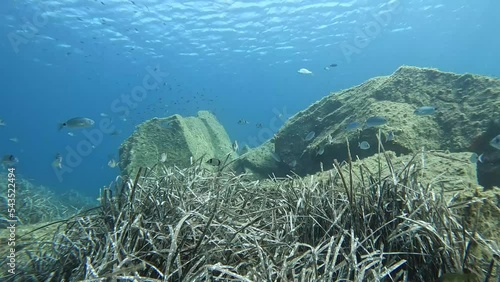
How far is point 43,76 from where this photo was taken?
193ft

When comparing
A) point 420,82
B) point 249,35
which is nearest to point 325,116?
point 420,82

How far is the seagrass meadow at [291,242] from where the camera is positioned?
175 cm

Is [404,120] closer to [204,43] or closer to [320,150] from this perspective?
[320,150]

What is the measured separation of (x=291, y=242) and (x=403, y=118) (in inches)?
225

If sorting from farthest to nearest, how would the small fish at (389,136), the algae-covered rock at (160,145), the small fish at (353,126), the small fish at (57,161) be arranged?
the small fish at (57,161)
the algae-covered rock at (160,145)
the small fish at (353,126)
the small fish at (389,136)

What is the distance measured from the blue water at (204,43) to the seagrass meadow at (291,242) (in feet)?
51.0

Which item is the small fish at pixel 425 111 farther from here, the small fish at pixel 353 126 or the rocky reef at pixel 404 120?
the small fish at pixel 353 126

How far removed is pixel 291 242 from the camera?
7.55ft

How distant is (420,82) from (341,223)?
23.7 feet

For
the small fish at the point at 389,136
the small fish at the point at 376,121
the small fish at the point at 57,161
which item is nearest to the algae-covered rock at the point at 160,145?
the small fish at the point at 57,161

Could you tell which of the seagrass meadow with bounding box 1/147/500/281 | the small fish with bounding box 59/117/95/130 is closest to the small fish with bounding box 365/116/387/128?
the seagrass meadow with bounding box 1/147/500/281

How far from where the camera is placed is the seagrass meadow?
5.75 ft

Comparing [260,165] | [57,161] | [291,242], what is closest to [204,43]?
[57,161]

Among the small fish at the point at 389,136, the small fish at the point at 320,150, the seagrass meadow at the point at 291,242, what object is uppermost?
the seagrass meadow at the point at 291,242
